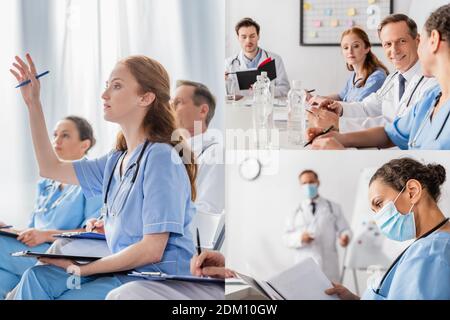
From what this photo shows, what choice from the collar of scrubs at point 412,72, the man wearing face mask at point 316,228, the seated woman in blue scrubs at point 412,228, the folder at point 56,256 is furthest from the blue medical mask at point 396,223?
the folder at point 56,256

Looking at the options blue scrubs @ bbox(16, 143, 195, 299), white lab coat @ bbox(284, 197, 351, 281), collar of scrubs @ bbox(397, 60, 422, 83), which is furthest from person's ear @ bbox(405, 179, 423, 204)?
blue scrubs @ bbox(16, 143, 195, 299)

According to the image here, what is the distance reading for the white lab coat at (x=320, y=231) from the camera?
199cm

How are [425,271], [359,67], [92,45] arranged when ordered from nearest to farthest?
[425,271] → [359,67] → [92,45]

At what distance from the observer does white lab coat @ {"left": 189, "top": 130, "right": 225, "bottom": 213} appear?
2029mm

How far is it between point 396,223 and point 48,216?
1.16 metres

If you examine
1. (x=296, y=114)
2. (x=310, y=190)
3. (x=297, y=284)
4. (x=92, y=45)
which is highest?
(x=92, y=45)

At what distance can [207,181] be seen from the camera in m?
2.03

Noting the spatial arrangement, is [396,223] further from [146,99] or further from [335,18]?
[146,99]

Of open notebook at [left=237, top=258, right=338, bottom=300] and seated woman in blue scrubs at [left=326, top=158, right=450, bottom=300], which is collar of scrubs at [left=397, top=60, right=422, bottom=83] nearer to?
seated woman in blue scrubs at [left=326, top=158, right=450, bottom=300]

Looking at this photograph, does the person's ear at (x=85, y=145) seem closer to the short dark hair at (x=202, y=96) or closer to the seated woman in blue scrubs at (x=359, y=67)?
the short dark hair at (x=202, y=96)

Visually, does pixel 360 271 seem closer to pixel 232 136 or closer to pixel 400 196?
pixel 400 196

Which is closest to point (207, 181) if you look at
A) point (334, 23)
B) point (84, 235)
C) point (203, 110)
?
point (203, 110)

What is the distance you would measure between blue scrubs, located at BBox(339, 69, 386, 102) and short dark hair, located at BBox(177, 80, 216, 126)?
42 centimetres

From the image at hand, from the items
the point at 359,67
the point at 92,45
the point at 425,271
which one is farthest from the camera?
the point at 92,45
